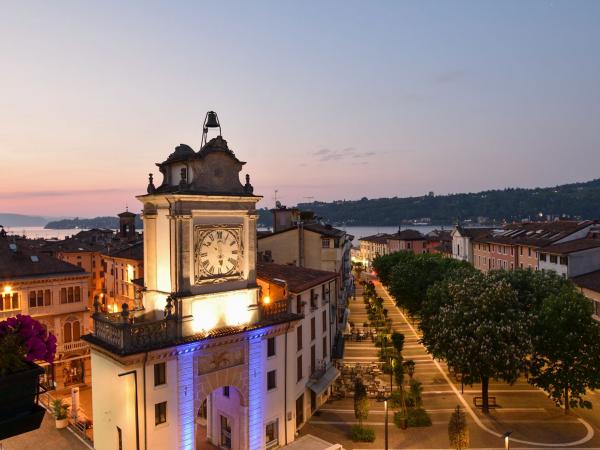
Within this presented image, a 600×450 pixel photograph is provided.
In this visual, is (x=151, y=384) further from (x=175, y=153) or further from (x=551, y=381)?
(x=551, y=381)

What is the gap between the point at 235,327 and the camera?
25.5m

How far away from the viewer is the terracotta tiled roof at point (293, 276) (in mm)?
33781

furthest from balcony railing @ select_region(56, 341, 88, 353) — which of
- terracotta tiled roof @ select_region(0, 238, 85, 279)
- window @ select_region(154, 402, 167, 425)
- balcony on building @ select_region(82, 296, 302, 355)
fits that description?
window @ select_region(154, 402, 167, 425)

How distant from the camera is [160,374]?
2289 cm

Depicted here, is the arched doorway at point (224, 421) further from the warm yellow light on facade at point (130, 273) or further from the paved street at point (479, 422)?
the warm yellow light on facade at point (130, 273)

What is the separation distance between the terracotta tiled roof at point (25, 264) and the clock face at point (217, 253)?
29.5 metres

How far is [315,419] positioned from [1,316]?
3047 centimetres

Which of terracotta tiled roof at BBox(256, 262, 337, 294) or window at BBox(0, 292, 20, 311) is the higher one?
terracotta tiled roof at BBox(256, 262, 337, 294)

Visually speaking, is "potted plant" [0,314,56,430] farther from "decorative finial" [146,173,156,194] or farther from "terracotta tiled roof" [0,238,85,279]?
"terracotta tiled roof" [0,238,85,279]

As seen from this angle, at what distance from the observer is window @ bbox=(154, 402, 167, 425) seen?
22688mm

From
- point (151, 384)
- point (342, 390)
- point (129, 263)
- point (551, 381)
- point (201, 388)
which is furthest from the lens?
point (129, 263)

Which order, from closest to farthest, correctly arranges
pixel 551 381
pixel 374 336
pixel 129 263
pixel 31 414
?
1. pixel 31 414
2. pixel 551 381
3. pixel 129 263
4. pixel 374 336

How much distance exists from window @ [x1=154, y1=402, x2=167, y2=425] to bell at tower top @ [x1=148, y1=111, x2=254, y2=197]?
1066cm

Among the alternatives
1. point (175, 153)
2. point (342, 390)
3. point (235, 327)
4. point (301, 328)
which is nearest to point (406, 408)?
point (342, 390)
